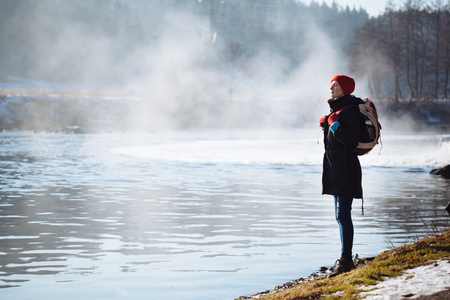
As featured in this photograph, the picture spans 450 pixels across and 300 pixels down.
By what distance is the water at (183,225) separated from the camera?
25.2ft

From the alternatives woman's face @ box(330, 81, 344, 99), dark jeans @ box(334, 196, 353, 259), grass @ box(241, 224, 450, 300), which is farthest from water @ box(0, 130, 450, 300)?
woman's face @ box(330, 81, 344, 99)

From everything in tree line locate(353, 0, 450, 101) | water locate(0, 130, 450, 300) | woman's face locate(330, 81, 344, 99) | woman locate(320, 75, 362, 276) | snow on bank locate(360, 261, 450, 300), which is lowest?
water locate(0, 130, 450, 300)

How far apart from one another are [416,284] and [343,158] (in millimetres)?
1862

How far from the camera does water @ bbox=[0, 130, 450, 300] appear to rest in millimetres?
7684

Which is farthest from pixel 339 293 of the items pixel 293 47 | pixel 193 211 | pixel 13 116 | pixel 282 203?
pixel 293 47

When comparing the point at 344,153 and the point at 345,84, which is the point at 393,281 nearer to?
the point at 344,153

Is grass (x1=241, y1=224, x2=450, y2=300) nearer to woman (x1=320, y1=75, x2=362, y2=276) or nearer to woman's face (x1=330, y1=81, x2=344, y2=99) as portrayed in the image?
woman (x1=320, y1=75, x2=362, y2=276)

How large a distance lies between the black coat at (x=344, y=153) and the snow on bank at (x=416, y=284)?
1.27 meters

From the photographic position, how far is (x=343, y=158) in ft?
24.0

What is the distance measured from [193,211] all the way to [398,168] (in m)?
12.3

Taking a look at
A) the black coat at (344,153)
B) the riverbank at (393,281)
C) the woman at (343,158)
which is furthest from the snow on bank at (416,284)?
the black coat at (344,153)

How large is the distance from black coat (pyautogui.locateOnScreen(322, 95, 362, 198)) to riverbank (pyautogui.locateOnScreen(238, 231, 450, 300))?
922 millimetres

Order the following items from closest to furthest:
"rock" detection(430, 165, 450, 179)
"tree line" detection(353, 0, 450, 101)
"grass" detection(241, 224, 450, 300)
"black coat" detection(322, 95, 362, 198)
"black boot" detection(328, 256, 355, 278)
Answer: "grass" detection(241, 224, 450, 300) → "black coat" detection(322, 95, 362, 198) → "black boot" detection(328, 256, 355, 278) → "rock" detection(430, 165, 450, 179) → "tree line" detection(353, 0, 450, 101)

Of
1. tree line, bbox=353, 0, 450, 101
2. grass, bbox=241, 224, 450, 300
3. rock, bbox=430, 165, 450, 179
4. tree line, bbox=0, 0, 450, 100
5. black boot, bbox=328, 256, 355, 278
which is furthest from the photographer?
tree line, bbox=0, 0, 450, 100
